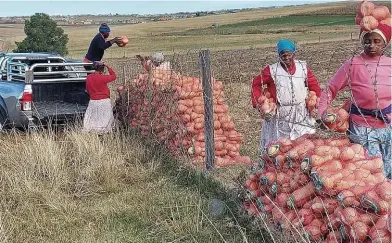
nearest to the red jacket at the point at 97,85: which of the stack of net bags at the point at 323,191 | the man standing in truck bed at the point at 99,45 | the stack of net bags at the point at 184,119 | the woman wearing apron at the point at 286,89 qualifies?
the stack of net bags at the point at 184,119

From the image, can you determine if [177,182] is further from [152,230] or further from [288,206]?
[288,206]

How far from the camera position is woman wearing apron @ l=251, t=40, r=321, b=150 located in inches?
223

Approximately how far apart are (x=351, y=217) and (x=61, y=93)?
6527mm

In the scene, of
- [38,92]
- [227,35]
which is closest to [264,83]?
[38,92]

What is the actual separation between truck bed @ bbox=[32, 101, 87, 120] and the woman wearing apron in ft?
11.3

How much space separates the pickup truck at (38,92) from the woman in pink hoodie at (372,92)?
180 inches

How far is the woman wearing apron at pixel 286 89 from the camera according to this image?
5664mm

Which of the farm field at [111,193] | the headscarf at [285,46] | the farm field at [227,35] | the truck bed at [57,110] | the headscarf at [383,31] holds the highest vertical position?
the headscarf at [383,31]

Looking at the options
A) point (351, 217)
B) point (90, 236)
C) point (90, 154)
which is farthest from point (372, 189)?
point (90, 154)

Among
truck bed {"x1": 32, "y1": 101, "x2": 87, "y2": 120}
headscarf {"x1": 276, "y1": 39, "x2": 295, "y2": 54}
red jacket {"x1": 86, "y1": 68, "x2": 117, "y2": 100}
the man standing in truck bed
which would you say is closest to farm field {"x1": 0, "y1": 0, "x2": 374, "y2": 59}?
the man standing in truck bed

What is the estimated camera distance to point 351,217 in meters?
3.48

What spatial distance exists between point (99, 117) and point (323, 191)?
463 cm

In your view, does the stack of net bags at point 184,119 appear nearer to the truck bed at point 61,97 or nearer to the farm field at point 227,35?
→ the truck bed at point 61,97

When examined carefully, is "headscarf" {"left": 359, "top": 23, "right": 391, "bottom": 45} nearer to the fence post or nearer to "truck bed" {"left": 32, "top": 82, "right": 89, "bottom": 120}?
the fence post
